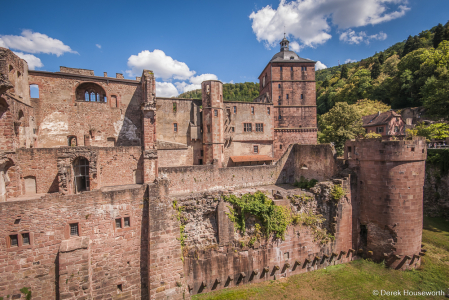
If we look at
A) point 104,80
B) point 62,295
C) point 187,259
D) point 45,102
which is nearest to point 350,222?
point 187,259

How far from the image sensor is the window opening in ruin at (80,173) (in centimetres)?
1610

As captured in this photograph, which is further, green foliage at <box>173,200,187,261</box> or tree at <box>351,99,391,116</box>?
tree at <box>351,99,391,116</box>

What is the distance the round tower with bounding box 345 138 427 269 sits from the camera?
14.5m

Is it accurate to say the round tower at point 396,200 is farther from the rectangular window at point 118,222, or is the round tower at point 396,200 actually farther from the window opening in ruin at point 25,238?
the window opening in ruin at point 25,238

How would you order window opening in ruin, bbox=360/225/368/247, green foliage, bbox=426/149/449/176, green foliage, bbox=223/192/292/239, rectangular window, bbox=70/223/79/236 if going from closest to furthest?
rectangular window, bbox=70/223/79/236 < green foliage, bbox=223/192/292/239 < window opening in ruin, bbox=360/225/368/247 < green foliage, bbox=426/149/449/176

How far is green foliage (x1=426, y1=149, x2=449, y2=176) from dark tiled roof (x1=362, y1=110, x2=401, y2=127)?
46.3 ft

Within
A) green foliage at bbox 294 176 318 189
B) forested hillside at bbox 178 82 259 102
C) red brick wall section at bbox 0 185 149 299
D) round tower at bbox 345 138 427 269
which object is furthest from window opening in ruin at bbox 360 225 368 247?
forested hillside at bbox 178 82 259 102

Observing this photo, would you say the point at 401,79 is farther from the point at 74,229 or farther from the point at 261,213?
the point at 74,229

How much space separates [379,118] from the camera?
36.3 m

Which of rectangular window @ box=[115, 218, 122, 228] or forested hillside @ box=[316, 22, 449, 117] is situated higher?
forested hillside @ box=[316, 22, 449, 117]

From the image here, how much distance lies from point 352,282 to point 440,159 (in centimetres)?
1703

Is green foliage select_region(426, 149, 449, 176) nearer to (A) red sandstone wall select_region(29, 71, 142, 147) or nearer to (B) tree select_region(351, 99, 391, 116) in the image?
(B) tree select_region(351, 99, 391, 116)

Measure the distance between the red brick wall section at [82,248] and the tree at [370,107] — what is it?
145ft

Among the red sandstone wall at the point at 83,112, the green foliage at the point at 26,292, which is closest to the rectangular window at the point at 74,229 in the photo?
the green foliage at the point at 26,292
